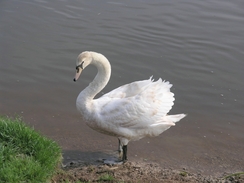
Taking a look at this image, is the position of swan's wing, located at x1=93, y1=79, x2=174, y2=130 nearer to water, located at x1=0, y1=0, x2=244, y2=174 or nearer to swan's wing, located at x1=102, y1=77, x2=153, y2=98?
swan's wing, located at x1=102, y1=77, x2=153, y2=98

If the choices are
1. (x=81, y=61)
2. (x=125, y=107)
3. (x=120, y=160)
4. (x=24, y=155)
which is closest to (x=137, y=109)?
(x=125, y=107)

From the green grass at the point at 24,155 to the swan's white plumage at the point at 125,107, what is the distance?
43.7 inches

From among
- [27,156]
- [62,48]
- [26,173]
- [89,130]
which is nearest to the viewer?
[26,173]

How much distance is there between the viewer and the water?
283 inches

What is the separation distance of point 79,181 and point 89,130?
2532mm

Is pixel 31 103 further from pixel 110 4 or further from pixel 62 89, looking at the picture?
pixel 110 4

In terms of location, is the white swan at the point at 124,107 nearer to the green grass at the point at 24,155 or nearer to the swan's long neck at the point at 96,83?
the swan's long neck at the point at 96,83

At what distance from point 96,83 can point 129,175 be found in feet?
5.13

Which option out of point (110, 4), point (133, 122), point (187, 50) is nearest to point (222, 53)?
point (187, 50)

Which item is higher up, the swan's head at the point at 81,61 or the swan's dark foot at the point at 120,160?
the swan's head at the point at 81,61

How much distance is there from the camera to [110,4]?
38.4ft

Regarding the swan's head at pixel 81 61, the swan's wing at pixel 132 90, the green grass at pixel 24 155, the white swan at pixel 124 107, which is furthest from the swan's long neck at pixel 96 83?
the green grass at pixel 24 155

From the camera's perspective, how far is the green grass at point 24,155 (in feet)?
15.3

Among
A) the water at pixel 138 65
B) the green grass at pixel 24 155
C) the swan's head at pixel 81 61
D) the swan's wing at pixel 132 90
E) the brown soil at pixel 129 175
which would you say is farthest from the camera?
the water at pixel 138 65
